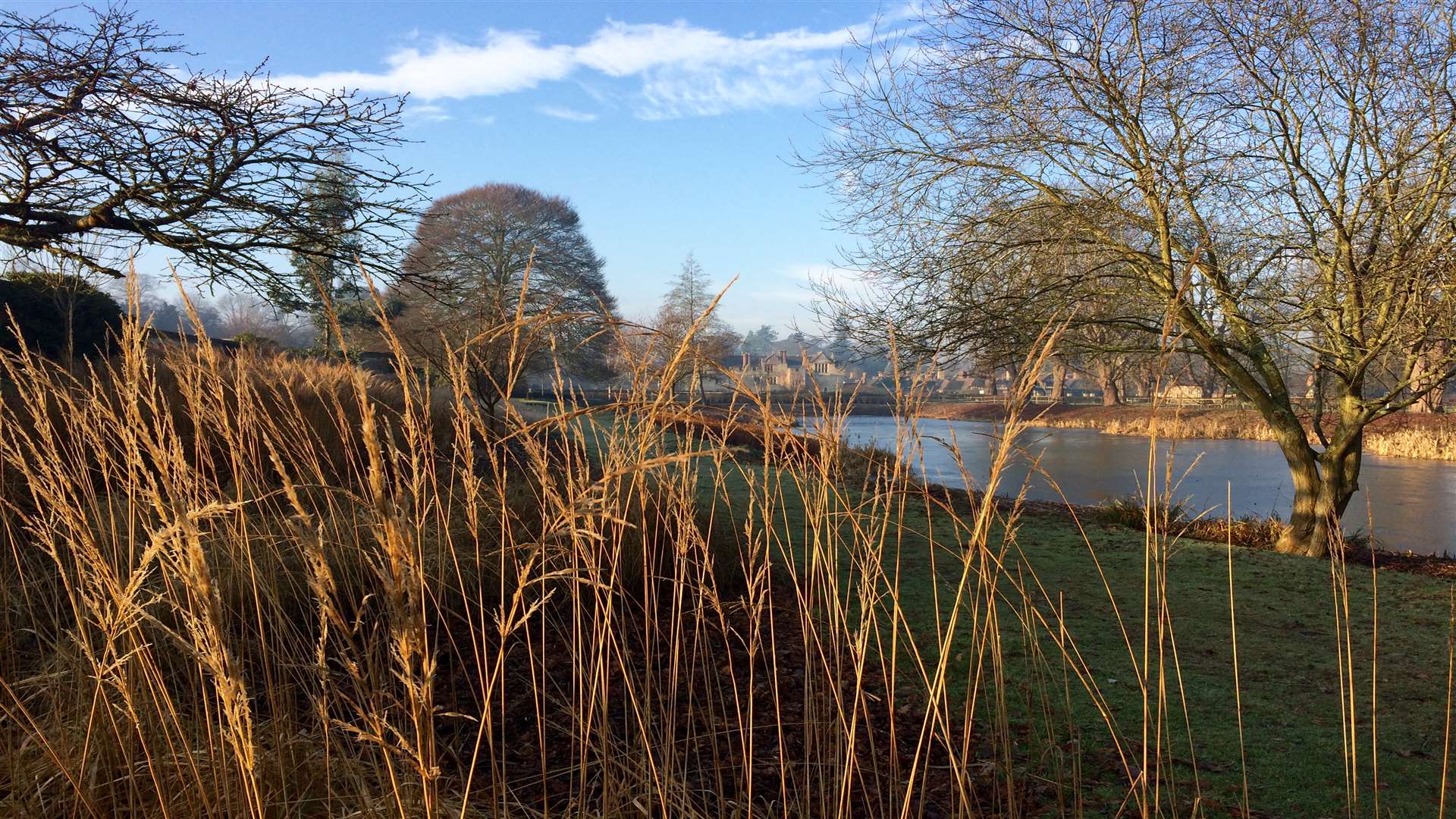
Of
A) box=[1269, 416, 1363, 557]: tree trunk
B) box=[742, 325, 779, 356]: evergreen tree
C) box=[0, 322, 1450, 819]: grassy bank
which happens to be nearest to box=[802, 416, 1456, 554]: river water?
box=[1269, 416, 1363, 557]: tree trunk

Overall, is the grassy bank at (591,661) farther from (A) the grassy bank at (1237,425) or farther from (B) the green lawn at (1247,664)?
(A) the grassy bank at (1237,425)

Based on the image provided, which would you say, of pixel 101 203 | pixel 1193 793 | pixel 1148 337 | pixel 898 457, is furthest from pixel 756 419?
pixel 1148 337

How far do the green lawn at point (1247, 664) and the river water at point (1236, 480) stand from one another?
141 centimetres

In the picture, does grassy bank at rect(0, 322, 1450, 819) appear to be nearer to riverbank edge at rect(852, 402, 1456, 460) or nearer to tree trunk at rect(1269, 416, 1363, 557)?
tree trunk at rect(1269, 416, 1363, 557)

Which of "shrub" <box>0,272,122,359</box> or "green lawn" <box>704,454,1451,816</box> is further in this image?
"shrub" <box>0,272,122,359</box>

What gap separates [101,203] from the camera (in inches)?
210

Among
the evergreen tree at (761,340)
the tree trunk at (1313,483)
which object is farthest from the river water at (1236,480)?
the evergreen tree at (761,340)

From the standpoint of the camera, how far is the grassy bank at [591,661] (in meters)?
1.55

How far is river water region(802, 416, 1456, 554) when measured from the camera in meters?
9.70

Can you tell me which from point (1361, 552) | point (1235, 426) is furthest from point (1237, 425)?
point (1361, 552)

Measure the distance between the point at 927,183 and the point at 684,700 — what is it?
19.3ft

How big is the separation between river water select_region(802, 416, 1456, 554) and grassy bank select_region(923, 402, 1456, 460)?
0.48 m

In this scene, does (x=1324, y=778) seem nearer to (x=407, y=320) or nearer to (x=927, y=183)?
(x=927, y=183)

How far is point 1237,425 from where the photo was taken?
20.3 metres
